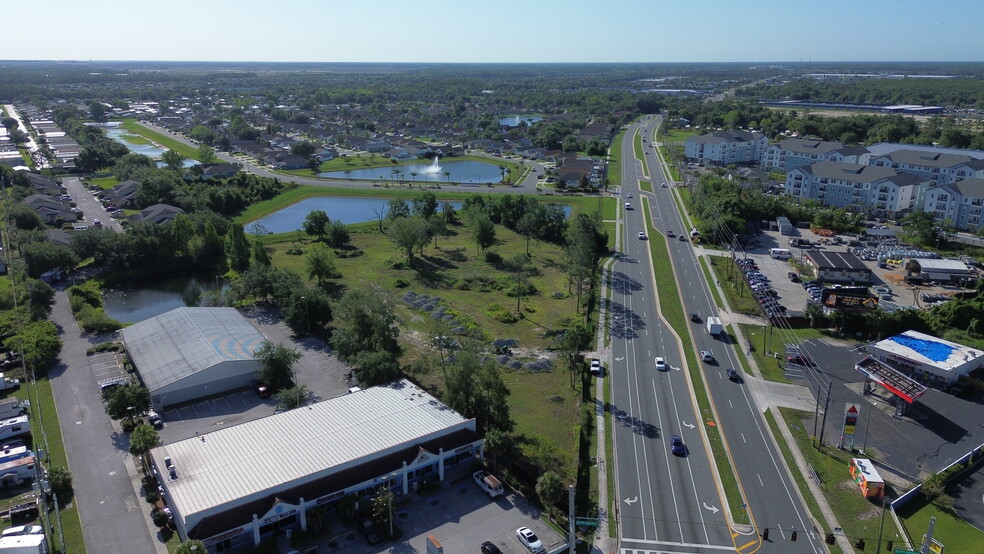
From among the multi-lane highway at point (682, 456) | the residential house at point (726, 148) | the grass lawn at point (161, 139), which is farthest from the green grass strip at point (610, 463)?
the grass lawn at point (161, 139)

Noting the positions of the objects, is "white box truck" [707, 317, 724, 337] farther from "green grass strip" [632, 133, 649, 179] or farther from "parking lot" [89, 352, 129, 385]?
"green grass strip" [632, 133, 649, 179]

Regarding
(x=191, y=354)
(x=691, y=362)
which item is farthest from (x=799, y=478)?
(x=191, y=354)

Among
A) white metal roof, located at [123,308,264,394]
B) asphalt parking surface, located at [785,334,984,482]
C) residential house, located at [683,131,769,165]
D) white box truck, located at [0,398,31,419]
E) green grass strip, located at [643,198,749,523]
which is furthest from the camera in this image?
residential house, located at [683,131,769,165]

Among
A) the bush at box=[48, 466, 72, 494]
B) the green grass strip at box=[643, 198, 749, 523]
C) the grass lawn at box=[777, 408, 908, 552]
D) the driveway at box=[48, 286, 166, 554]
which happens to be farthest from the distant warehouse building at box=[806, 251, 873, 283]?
the bush at box=[48, 466, 72, 494]

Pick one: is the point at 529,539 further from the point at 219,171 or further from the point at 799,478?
the point at 219,171

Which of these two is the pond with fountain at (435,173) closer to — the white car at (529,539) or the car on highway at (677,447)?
the car on highway at (677,447)
